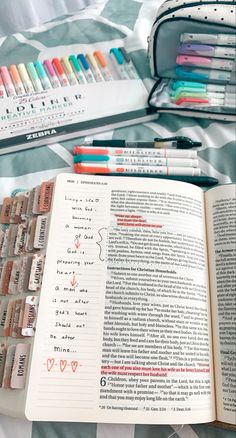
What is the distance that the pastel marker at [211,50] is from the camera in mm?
615

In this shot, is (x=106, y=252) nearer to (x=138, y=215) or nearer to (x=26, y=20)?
(x=138, y=215)

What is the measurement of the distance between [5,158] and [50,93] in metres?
0.11

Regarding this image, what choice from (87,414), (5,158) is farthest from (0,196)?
(87,414)

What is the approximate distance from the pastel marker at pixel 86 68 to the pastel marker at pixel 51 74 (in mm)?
42

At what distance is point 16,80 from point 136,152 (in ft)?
0.68

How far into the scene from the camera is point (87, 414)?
430 mm

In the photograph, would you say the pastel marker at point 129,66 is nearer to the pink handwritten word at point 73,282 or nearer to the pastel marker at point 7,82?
the pastel marker at point 7,82

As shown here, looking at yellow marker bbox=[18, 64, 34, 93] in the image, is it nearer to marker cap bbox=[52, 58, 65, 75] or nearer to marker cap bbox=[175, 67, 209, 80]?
marker cap bbox=[52, 58, 65, 75]

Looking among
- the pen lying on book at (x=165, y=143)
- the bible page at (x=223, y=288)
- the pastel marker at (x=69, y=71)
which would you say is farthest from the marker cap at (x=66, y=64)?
the bible page at (x=223, y=288)

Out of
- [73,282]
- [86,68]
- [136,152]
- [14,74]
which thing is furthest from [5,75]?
[73,282]

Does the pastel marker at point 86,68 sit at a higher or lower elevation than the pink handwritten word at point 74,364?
higher

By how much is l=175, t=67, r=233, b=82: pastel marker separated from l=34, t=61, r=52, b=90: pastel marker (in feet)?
0.59

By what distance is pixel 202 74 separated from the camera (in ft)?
2.11

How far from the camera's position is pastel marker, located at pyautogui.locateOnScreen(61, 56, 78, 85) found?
0.67m
